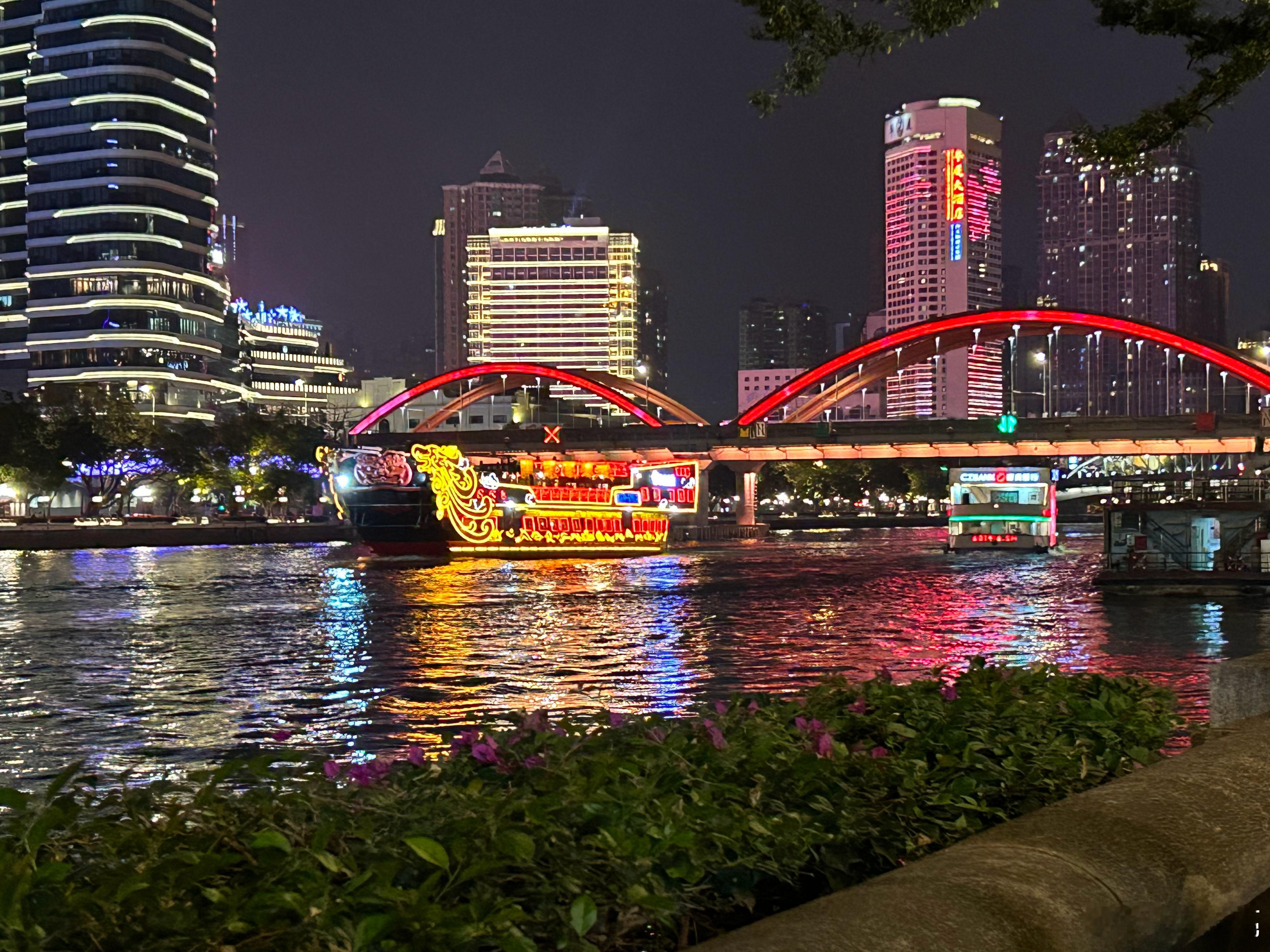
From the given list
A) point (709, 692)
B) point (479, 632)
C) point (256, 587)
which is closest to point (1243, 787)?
point (709, 692)

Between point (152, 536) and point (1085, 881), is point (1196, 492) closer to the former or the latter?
point (1085, 881)

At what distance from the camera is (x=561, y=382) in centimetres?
14675

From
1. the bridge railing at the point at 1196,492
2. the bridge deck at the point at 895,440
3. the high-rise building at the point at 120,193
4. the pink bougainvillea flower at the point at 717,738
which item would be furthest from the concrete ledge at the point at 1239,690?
the high-rise building at the point at 120,193

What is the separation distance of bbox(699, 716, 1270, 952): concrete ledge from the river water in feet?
37.0

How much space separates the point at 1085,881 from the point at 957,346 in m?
129

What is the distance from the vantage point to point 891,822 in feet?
18.2

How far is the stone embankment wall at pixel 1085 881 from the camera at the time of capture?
374 centimetres

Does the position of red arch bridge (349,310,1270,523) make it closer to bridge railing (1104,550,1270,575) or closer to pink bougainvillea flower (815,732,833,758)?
bridge railing (1104,550,1270,575)

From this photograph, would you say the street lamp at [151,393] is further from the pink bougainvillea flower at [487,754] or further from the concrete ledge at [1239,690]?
the pink bougainvillea flower at [487,754]

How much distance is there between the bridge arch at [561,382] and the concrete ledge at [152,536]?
3100cm

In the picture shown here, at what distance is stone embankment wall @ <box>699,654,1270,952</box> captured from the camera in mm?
3744

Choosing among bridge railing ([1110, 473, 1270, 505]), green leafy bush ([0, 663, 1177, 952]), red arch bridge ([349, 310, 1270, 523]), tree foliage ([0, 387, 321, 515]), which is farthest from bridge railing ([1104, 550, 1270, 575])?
tree foliage ([0, 387, 321, 515])

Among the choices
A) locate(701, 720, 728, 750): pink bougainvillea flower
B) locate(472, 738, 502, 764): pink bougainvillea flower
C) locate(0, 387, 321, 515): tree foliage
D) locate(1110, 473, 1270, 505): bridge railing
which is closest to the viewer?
locate(472, 738, 502, 764): pink bougainvillea flower

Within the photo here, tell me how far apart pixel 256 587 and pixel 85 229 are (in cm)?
14333
